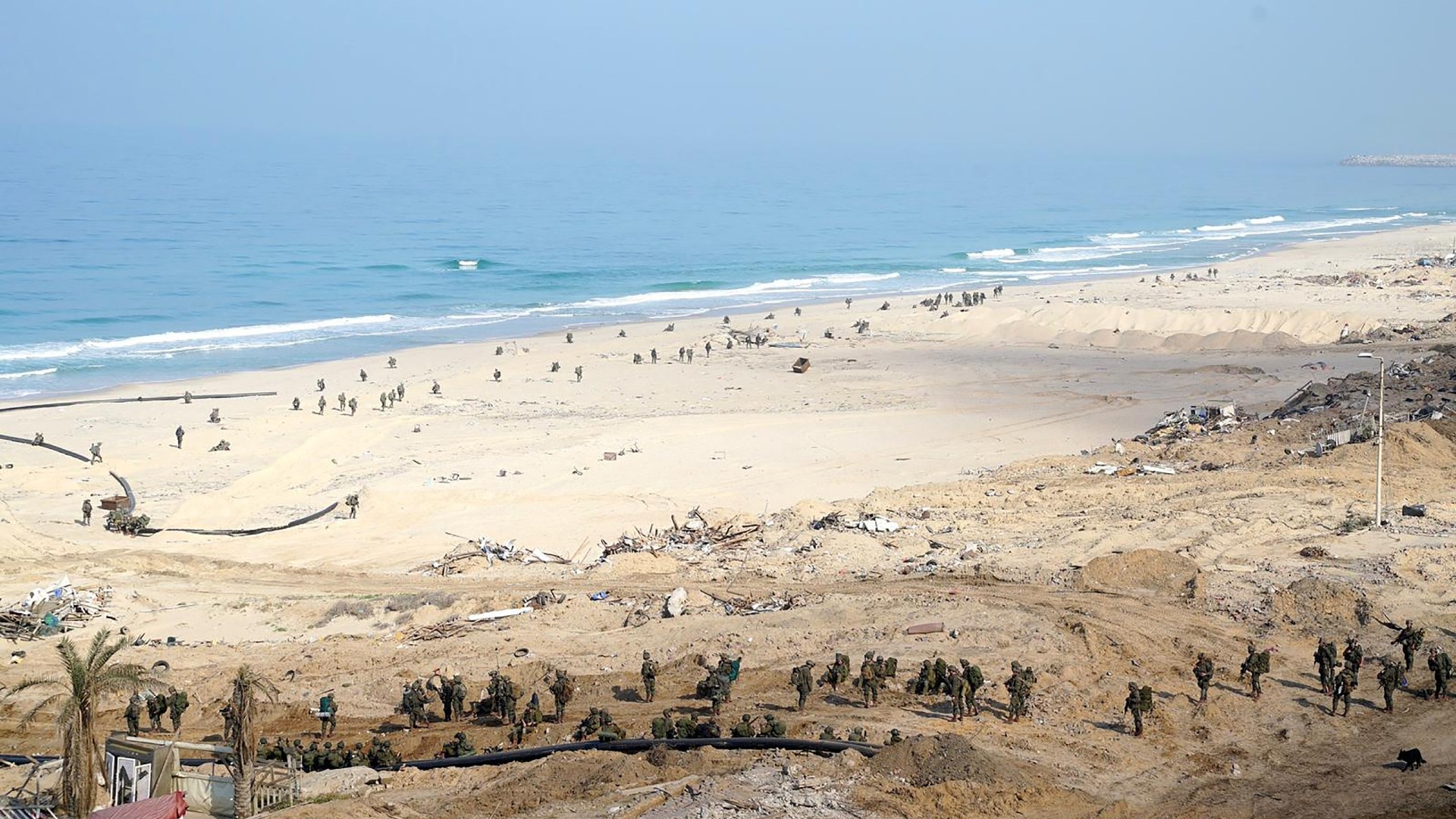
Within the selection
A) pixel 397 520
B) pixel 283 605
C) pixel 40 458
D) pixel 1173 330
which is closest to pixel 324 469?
pixel 397 520

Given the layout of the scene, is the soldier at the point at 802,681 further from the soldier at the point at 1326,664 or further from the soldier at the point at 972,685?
the soldier at the point at 1326,664

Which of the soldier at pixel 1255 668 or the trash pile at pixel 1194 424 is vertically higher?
the trash pile at pixel 1194 424

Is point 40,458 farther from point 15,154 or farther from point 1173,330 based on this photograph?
point 15,154

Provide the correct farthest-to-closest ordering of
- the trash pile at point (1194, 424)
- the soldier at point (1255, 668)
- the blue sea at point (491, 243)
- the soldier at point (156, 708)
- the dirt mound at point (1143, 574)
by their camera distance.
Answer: the blue sea at point (491, 243) < the trash pile at point (1194, 424) < the dirt mound at point (1143, 574) < the soldier at point (1255, 668) < the soldier at point (156, 708)

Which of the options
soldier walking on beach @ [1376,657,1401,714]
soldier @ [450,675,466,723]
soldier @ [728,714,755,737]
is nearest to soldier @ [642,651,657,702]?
soldier @ [450,675,466,723]

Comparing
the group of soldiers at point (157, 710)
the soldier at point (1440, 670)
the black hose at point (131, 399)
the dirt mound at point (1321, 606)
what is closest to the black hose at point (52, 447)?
the black hose at point (131, 399)

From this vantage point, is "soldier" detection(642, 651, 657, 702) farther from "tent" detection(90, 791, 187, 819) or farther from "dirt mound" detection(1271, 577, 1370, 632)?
"dirt mound" detection(1271, 577, 1370, 632)
